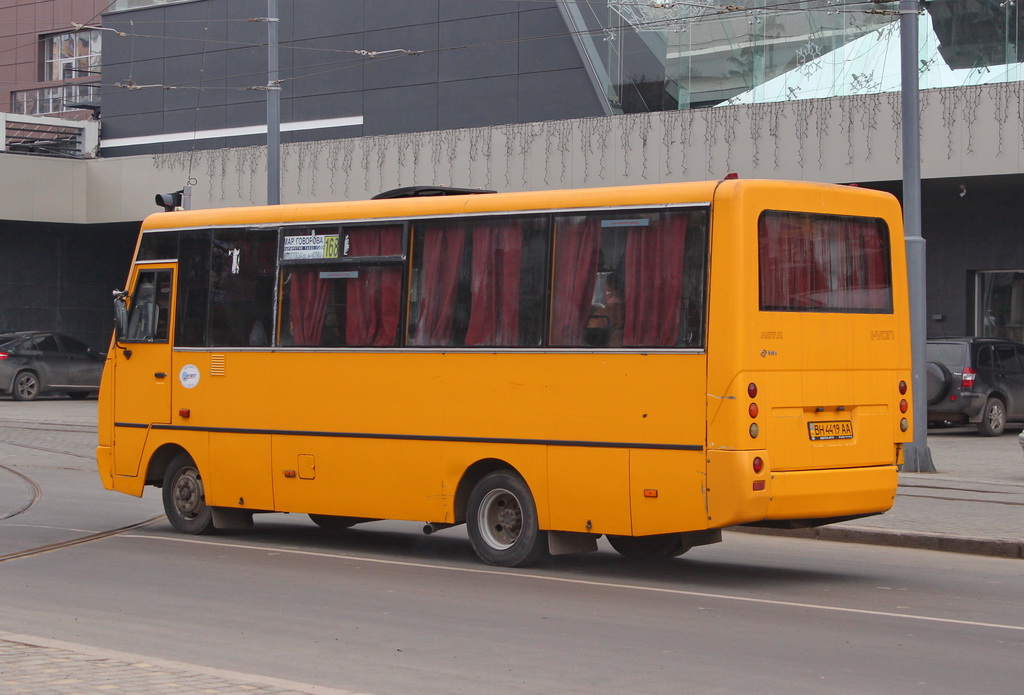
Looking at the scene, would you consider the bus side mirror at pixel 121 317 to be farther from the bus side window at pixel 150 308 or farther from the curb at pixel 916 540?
the curb at pixel 916 540

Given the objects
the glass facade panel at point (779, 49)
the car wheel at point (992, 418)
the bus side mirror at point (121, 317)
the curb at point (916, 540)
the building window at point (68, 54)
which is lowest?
the curb at point (916, 540)

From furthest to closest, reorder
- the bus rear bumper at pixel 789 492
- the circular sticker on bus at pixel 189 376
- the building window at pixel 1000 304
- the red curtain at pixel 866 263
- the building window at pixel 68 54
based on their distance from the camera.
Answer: the building window at pixel 68 54, the building window at pixel 1000 304, the circular sticker on bus at pixel 189 376, the red curtain at pixel 866 263, the bus rear bumper at pixel 789 492

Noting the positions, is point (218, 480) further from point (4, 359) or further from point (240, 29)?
point (240, 29)

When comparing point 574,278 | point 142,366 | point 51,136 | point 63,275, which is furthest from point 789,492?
point 51,136

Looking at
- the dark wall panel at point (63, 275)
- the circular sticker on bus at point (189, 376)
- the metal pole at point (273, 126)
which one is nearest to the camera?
the circular sticker on bus at point (189, 376)

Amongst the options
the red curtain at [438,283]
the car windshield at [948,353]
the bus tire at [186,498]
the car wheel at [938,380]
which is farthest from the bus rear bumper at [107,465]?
the car windshield at [948,353]

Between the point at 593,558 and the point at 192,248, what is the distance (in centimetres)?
460

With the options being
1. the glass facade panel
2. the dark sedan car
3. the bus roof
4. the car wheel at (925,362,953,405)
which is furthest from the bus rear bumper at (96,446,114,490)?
the dark sedan car

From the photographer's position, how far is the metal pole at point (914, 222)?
18.1 meters

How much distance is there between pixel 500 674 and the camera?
22.7 feet

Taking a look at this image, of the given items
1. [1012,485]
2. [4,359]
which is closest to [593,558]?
[1012,485]

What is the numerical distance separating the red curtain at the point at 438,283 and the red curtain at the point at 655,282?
1565 mm

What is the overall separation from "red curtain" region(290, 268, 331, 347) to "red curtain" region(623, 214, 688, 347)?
292 centimetres

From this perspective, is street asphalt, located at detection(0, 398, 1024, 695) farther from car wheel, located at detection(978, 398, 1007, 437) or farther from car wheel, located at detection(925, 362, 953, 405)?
Result: car wheel, located at detection(925, 362, 953, 405)
